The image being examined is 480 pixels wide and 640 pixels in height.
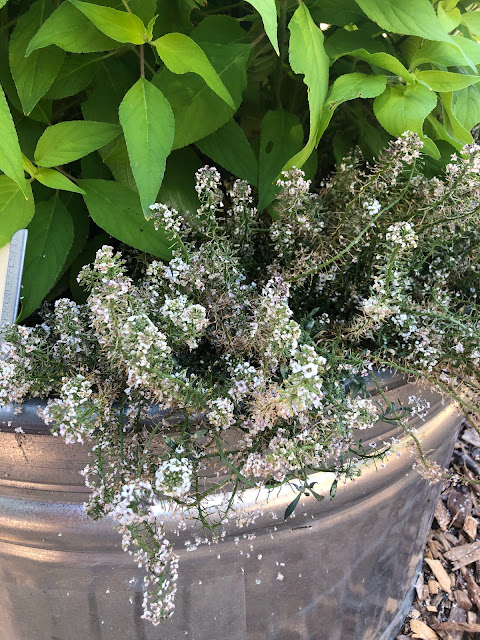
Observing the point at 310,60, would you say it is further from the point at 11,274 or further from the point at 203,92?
the point at 11,274

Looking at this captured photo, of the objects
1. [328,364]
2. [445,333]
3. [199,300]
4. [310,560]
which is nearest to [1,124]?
[199,300]

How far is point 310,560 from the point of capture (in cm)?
69

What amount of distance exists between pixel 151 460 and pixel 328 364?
191mm

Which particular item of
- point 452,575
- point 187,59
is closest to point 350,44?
point 187,59

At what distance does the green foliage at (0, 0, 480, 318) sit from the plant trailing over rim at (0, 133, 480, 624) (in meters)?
0.06

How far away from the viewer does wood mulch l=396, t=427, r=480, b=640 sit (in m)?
1.04

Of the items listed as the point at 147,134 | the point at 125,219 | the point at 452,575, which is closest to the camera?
the point at 147,134

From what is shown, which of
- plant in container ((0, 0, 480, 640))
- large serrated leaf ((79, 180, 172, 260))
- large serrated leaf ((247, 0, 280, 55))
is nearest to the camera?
large serrated leaf ((247, 0, 280, 55))

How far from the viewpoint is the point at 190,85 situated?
0.61 metres

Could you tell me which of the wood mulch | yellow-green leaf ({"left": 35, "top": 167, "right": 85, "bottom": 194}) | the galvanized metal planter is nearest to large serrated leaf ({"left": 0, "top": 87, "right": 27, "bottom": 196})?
yellow-green leaf ({"left": 35, "top": 167, "right": 85, "bottom": 194})

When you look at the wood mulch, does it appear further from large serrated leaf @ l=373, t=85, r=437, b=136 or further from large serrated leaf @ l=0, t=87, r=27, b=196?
large serrated leaf @ l=0, t=87, r=27, b=196

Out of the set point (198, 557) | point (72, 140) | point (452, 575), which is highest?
point (72, 140)

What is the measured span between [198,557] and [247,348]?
26cm

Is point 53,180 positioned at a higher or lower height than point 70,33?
lower
